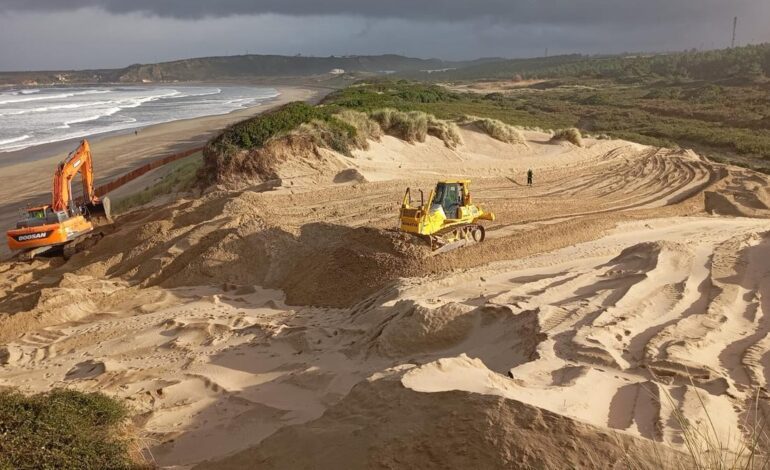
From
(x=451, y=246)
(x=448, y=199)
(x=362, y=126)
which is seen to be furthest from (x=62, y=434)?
(x=362, y=126)

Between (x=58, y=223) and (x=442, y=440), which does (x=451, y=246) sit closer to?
(x=442, y=440)

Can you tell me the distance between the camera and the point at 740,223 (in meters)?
16.2

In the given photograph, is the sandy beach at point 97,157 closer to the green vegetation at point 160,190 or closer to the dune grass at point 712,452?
the green vegetation at point 160,190

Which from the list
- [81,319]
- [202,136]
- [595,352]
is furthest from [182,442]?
[202,136]

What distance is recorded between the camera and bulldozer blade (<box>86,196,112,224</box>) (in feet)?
60.9

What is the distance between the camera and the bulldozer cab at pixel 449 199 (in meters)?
13.7

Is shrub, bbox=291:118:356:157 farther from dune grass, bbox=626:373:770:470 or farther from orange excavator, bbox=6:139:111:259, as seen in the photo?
dune grass, bbox=626:373:770:470

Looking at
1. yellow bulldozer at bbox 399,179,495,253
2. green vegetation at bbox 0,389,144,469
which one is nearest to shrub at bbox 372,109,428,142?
yellow bulldozer at bbox 399,179,495,253

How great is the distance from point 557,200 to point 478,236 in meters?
6.44

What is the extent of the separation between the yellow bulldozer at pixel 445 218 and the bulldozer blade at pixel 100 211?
9.99 meters

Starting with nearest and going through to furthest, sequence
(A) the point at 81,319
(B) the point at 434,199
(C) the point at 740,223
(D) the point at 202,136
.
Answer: (A) the point at 81,319, (B) the point at 434,199, (C) the point at 740,223, (D) the point at 202,136

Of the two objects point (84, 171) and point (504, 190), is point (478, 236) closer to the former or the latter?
point (504, 190)

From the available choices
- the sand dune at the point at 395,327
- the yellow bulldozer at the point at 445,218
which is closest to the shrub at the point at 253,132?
the sand dune at the point at 395,327

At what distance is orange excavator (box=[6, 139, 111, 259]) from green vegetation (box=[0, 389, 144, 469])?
1010cm
